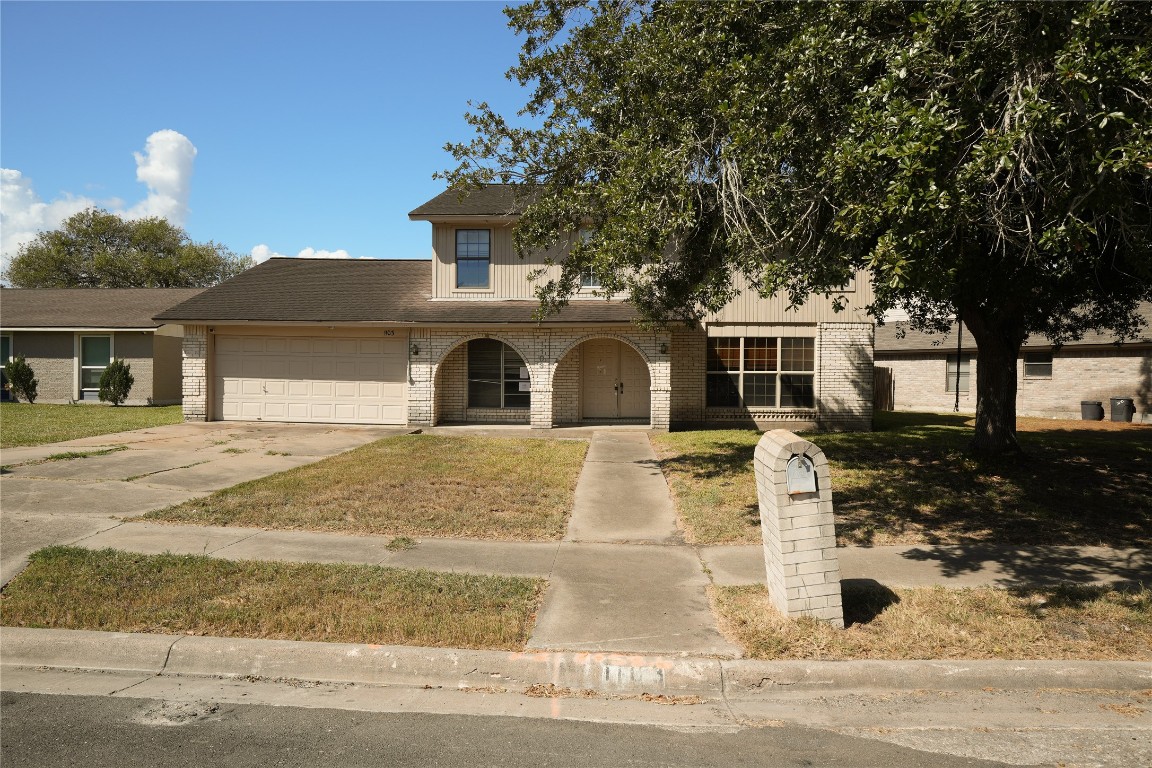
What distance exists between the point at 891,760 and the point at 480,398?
51.5ft

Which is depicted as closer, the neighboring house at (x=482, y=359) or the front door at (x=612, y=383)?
the neighboring house at (x=482, y=359)

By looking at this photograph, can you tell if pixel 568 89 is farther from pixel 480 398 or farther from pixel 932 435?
pixel 932 435

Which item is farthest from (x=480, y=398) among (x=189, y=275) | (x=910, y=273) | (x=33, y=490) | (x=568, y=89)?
(x=189, y=275)

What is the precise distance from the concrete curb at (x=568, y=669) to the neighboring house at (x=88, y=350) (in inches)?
872

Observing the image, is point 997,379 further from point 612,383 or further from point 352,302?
point 352,302

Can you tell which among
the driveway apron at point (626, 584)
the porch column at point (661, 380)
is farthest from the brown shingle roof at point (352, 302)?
the driveway apron at point (626, 584)

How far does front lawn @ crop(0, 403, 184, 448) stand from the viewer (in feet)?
48.0

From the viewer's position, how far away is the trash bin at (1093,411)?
21969 mm

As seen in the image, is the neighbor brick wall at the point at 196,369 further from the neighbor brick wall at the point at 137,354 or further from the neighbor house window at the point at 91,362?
the neighbor house window at the point at 91,362

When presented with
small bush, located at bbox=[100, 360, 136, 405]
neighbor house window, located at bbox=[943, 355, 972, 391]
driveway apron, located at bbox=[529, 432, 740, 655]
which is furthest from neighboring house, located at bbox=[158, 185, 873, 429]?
neighbor house window, located at bbox=[943, 355, 972, 391]

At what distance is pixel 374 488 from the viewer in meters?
9.91

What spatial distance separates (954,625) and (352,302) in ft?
53.5

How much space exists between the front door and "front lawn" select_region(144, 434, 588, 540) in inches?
215

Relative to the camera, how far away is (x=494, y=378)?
61.5 feet
